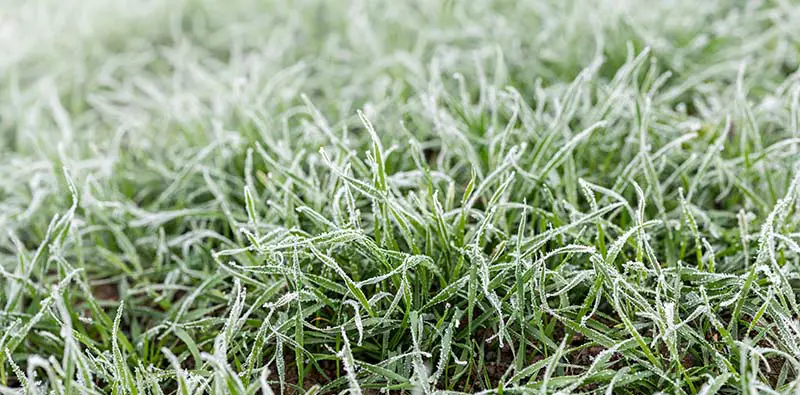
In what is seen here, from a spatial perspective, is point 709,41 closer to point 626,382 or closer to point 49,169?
point 626,382

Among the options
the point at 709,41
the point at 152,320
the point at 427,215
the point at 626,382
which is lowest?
the point at 152,320

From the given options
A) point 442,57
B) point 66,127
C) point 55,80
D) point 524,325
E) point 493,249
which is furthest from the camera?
point 55,80

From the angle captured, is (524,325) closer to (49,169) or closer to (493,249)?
(493,249)

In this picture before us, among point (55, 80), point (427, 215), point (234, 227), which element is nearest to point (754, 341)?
point (427, 215)

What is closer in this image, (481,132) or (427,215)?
(427,215)

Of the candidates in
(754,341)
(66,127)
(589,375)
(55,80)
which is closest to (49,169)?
(66,127)

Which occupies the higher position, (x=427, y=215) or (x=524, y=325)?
(x=427, y=215)

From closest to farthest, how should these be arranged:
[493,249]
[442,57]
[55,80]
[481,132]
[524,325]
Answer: [524,325], [493,249], [481,132], [442,57], [55,80]
